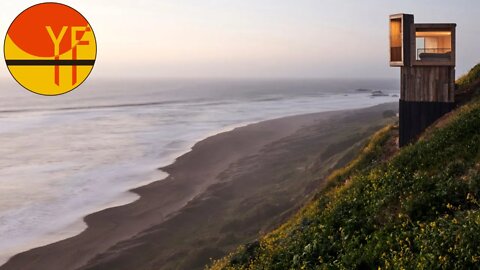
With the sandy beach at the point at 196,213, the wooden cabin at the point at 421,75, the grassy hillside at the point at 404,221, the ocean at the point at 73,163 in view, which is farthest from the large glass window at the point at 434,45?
the ocean at the point at 73,163

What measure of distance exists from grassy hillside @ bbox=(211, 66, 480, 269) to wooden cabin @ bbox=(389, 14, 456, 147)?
3.66m

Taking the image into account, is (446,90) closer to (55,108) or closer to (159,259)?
(159,259)

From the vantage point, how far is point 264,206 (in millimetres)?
28828

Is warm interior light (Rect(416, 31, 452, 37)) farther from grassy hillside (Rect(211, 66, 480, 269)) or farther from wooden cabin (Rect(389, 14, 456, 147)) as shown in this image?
grassy hillside (Rect(211, 66, 480, 269))

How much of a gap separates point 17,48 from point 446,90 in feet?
53.5

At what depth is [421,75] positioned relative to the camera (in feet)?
62.4

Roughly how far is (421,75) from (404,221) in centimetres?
1061

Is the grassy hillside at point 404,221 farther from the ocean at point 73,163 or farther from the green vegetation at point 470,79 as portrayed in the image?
the ocean at point 73,163

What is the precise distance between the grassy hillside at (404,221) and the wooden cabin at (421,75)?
3661mm

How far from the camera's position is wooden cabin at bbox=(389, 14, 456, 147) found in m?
18.7

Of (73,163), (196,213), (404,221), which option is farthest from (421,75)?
(73,163)

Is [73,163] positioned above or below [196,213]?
above

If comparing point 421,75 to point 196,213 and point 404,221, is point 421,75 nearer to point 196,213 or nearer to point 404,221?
point 404,221

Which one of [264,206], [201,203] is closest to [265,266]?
[264,206]
